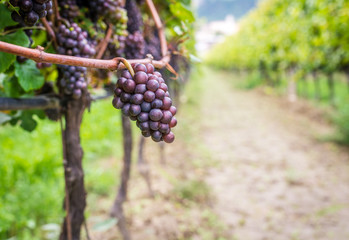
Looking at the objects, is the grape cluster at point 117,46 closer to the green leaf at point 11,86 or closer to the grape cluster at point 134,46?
the grape cluster at point 134,46

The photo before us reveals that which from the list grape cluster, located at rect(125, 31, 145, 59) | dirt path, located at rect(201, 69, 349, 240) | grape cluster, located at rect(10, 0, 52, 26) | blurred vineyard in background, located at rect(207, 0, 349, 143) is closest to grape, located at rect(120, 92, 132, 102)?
grape cluster, located at rect(10, 0, 52, 26)

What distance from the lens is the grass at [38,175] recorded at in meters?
2.72

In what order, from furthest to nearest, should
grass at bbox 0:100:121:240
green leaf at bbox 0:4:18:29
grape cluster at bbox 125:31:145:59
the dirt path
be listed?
1. the dirt path
2. grass at bbox 0:100:121:240
3. grape cluster at bbox 125:31:145:59
4. green leaf at bbox 0:4:18:29

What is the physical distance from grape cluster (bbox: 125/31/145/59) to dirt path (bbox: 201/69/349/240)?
257 centimetres

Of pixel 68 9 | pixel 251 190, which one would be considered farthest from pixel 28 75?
pixel 251 190

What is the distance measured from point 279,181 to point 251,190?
63 cm

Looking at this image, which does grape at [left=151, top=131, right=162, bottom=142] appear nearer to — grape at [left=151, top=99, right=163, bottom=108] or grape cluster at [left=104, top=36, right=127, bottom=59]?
grape at [left=151, top=99, right=163, bottom=108]

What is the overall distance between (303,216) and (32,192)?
3.32 metres

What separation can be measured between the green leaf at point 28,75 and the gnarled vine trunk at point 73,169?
18 centimetres

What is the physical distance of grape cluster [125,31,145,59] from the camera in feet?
3.98

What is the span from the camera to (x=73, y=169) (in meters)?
1.20

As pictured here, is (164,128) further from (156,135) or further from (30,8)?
(30,8)

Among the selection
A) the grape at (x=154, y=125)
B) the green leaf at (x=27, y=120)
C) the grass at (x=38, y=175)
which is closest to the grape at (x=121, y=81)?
the grape at (x=154, y=125)

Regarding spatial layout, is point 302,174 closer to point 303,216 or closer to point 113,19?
point 303,216
